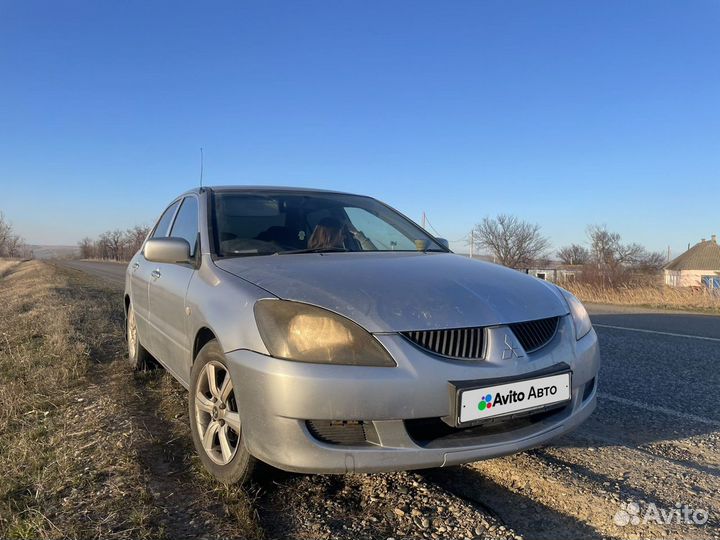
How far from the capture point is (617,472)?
7.92 ft

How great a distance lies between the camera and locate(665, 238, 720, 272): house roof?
6166 centimetres

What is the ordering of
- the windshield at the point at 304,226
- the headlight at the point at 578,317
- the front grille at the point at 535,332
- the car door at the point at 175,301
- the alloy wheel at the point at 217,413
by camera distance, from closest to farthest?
the front grille at the point at 535,332 < the alloy wheel at the point at 217,413 < the headlight at the point at 578,317 < the car door at the point at 175,301 < the windshield at the point at 304,226

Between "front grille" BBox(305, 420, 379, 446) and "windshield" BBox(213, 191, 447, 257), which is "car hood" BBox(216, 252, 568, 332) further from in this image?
"front grille" BBox(305, 420, 379, 446)

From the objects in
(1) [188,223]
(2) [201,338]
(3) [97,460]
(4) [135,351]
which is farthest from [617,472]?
(4) [135,351]

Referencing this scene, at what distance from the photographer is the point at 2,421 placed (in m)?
3.06

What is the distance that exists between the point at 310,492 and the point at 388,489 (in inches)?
13.7

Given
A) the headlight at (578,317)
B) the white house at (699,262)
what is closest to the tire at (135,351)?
the headlight at (578,317)

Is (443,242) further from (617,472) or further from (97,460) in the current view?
(97,460)

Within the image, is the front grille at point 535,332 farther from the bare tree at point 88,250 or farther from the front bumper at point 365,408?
the bare tree at point 88,250

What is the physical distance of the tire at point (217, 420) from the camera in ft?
7.14

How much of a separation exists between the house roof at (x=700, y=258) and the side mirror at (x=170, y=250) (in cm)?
7196

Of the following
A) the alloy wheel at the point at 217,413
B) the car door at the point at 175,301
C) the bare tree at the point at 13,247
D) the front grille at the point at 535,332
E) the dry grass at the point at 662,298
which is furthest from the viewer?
the bare tree at the point at 13,247

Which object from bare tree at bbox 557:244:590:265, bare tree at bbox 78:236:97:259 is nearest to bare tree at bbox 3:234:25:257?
bare tree at bbox 78:236:97:259

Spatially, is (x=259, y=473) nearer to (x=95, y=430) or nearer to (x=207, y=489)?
(x=207, y=489)
